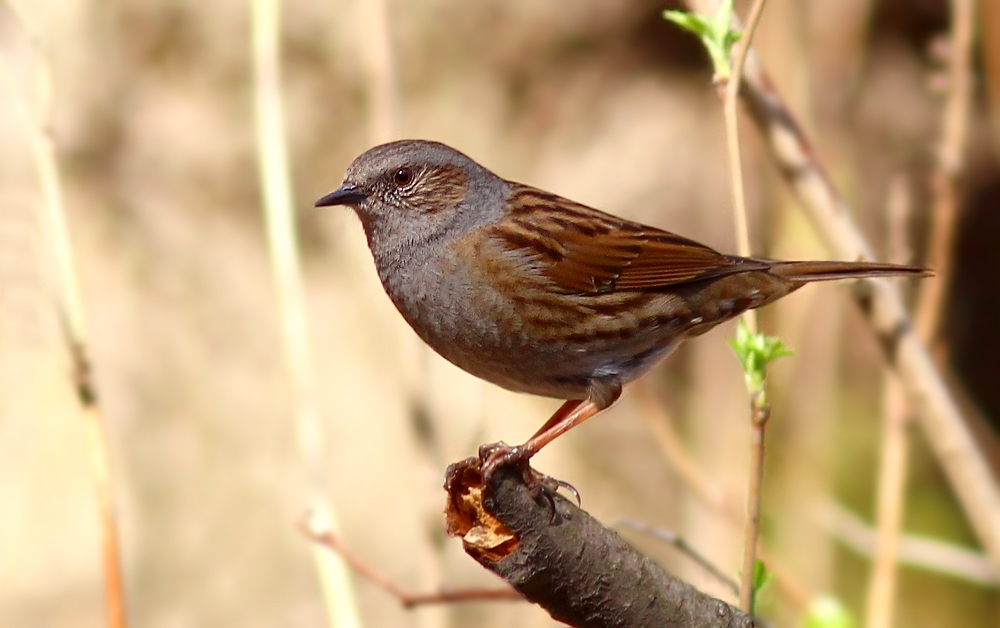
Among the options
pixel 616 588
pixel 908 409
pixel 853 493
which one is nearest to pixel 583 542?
pixel 616 588

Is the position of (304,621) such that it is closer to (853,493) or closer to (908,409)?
(908,409)

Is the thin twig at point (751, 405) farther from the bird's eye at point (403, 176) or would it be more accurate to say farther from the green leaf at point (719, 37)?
the bird's eye at point (403, 176)

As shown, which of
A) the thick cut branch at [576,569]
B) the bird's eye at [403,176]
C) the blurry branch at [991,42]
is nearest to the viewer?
the thick cut branch at [576,569]

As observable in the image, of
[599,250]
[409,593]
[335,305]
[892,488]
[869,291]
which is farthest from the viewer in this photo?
[335,305]

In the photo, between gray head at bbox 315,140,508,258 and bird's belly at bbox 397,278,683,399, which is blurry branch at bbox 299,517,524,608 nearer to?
bird's belly at bbox 397,278,683,399

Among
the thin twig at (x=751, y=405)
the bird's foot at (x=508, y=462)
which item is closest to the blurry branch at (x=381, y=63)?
the thin twig at (x=751, y=405)

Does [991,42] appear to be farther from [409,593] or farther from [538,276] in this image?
[409,593]

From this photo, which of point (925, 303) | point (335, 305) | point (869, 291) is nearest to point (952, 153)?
point (925, 303)
